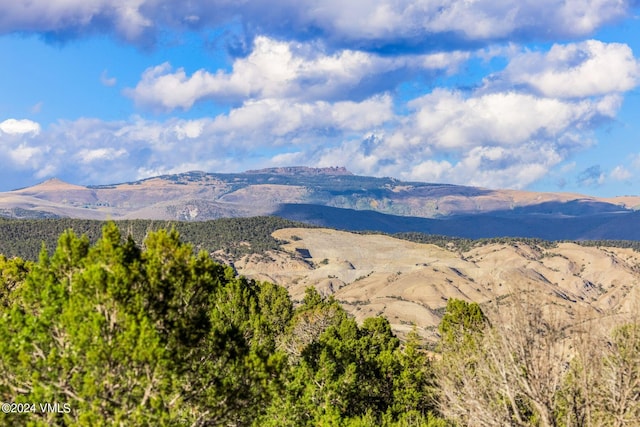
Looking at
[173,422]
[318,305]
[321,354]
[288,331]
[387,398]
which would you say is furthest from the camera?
[318,305]

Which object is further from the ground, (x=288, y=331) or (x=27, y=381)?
(x=27, y=381)

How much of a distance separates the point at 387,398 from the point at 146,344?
3871 centimetres

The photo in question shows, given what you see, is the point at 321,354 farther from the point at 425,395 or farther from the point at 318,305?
the point at 318,305

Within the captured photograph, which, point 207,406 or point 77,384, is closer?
point 77,384

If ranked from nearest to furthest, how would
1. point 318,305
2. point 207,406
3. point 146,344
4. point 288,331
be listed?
point 146,344 → point 207,406 → point 288,331 → point 318,305

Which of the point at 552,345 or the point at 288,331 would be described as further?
the point at 288,331

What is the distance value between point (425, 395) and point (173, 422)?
38.1 metres

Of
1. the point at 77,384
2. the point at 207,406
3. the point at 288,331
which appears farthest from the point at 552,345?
the point at 288,331

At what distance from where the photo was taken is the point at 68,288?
25719mm

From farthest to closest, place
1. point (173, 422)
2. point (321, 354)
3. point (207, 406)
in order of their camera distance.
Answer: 1. point (321, 354)
2. point (207, 406)
3. point (173, 422)

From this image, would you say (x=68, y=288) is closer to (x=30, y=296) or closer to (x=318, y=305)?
(x=30, y=296)

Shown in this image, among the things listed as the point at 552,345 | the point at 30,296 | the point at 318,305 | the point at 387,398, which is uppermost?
the point at 30,296

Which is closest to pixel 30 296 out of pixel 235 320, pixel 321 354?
pixel 321 354

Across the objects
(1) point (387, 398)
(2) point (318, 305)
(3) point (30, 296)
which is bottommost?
(1) point (387, 398)
